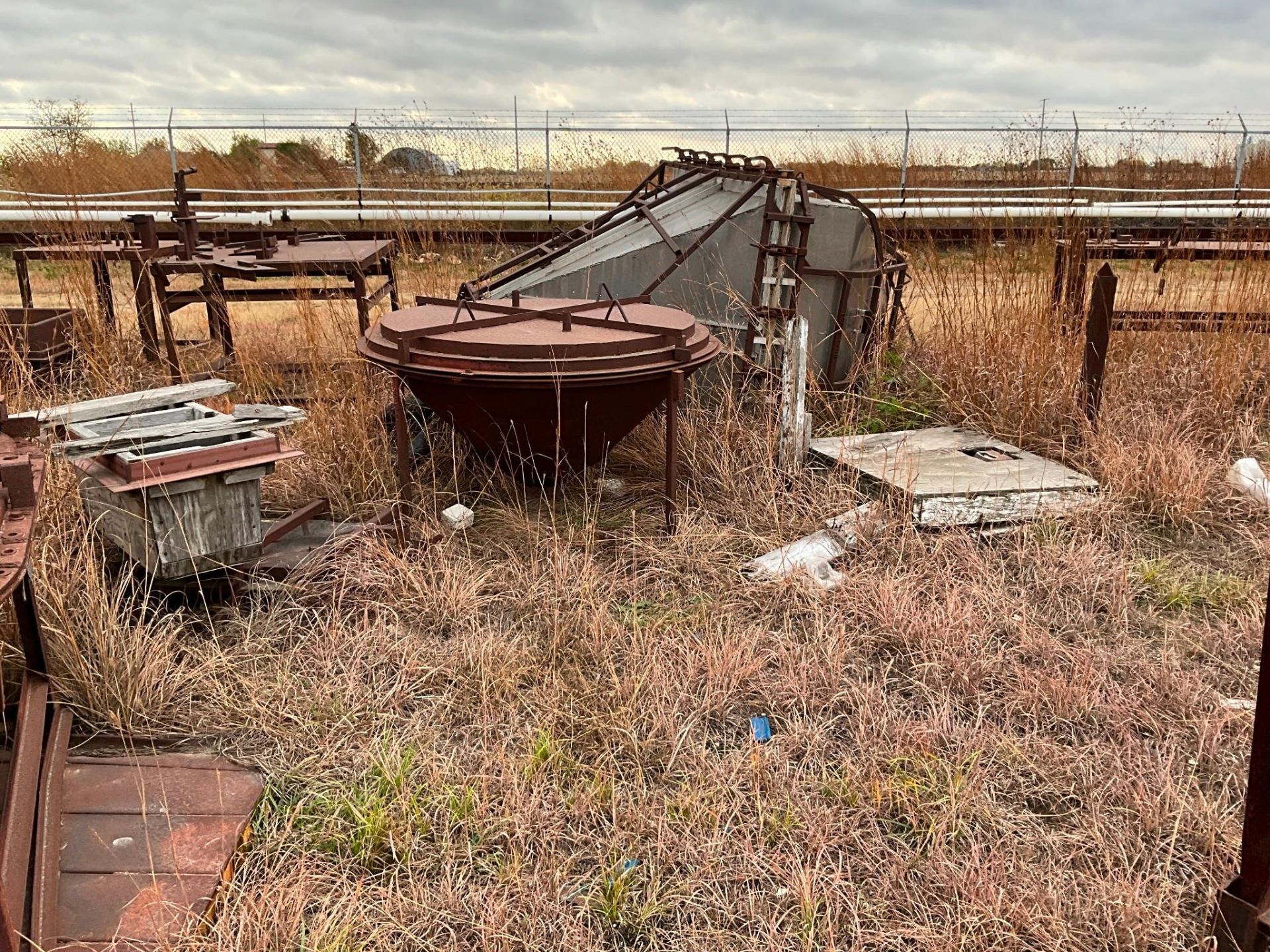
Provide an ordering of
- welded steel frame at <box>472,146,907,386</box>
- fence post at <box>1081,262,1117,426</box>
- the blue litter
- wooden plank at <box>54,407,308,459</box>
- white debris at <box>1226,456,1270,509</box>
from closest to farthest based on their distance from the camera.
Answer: the blue litter, wooden plank at <box>54,407,308,459</box>, white debris at <box>1226,456,1270,509</box>, fence post at <box>1081,262,1117,426</box>, welded steel frame at <box>472,146,907,386</box>

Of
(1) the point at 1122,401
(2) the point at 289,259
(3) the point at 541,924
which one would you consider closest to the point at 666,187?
(2) the point at 289,259

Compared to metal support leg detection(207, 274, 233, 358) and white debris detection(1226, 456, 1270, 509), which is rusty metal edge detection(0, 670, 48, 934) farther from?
white debris detection(1226, 456, 1270, 509)

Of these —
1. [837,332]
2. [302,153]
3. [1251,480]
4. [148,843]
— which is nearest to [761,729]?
[148,843]

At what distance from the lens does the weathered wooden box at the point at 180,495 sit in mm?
3582

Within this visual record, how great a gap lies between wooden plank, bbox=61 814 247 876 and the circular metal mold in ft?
7.04

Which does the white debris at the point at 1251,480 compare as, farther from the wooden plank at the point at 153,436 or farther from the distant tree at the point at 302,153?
the distant tree at the point at 302,153

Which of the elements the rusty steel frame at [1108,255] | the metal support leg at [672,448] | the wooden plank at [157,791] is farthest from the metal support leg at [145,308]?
the rusty steel frame at [1108,255]

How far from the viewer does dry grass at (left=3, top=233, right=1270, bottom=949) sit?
267cm

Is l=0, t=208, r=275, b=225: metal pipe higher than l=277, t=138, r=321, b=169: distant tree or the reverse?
the reverse

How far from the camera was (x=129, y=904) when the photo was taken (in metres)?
2.52

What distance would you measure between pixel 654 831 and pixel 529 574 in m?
1.76

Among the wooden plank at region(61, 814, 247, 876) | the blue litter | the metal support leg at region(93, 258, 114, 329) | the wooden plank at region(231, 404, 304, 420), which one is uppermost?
the metal support leg at region(93, 258, 114, 329)

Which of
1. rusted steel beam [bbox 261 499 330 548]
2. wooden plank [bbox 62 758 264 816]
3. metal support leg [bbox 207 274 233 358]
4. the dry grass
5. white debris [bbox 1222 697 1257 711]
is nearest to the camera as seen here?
the dry grass

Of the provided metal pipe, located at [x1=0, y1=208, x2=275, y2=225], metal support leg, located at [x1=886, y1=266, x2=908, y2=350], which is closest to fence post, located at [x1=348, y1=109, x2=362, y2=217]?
metal pipe, located at [x1=0, y1=208, x2=275, y2=225]
